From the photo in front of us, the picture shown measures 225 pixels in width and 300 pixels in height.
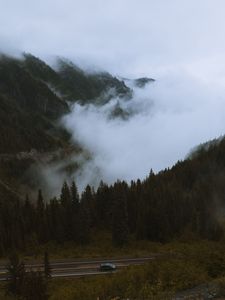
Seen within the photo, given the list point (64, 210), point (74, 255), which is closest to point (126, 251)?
point (74, 255)

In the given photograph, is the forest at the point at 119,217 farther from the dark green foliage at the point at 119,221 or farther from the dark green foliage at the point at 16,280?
the dark green foliage at the point at 16,280

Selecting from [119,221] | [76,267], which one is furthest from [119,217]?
[76,267]

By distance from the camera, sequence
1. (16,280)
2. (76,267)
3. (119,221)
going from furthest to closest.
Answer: (119,221), (76,267), (16,280)

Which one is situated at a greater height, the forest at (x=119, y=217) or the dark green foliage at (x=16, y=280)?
the forest at (x=119, y=217)

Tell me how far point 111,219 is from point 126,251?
1264 centimetres

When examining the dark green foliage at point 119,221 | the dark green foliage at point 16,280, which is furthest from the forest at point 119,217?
the dark green foliage at point 16,280

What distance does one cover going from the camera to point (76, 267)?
196ft

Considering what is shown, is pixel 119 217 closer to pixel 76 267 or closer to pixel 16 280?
pixel 76 267

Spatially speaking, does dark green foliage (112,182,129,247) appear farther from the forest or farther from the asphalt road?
the asphalt road

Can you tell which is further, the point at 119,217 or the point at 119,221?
the point at 119,217

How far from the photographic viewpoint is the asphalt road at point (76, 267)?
55694mm

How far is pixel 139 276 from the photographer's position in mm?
27422

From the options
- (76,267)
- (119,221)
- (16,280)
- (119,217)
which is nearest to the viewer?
(16,280)

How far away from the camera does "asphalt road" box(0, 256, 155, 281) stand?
5569 centimetres
